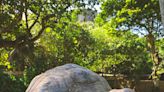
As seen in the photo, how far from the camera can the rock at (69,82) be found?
521cm

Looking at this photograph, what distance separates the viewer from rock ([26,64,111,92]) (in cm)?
521

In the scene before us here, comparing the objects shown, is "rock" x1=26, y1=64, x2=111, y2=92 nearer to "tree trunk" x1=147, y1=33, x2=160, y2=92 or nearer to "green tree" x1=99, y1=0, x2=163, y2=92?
"green tree" x1=99, y1=0, x2=163, y2=92

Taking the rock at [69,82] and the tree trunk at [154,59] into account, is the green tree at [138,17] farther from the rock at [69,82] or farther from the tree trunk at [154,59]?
the rock at [69,82]

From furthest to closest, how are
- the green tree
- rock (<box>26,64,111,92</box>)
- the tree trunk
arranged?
the tree trunk < the green tree < rock (<box>26,64,111,92</box>)

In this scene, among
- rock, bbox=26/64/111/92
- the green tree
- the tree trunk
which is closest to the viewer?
rock, bbox=26/64/111/92

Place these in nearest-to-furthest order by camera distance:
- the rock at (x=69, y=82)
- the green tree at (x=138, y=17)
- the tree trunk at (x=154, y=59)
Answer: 1. the rock at (x=69, y=82)
2. the green tree at (x=138, y=17)
3. the tree trunk at (x=154, y=59)

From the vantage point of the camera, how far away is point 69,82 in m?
5.30

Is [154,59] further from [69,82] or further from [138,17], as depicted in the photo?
[69,82]

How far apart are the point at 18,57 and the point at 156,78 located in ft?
21.8

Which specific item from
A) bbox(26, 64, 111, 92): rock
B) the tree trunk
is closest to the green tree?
the tree trunk

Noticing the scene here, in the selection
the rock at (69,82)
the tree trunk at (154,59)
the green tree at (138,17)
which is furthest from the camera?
the tree trunk at (154,59)

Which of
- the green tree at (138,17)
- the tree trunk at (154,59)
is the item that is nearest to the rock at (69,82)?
the green tree at (138,17)

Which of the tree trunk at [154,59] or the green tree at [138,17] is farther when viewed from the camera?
the tree trunk at [154,59]

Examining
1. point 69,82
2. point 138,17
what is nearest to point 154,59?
point 138,17
